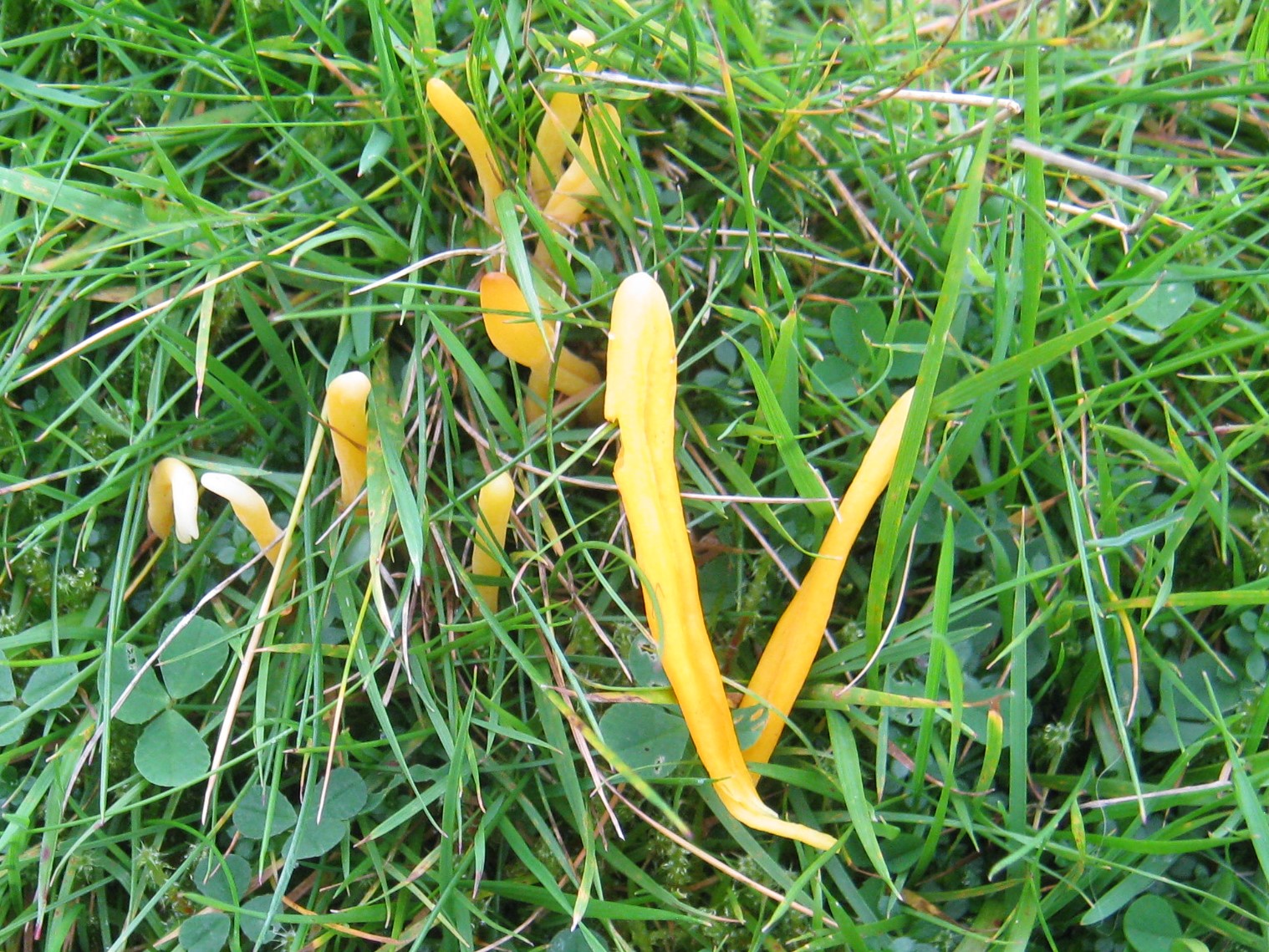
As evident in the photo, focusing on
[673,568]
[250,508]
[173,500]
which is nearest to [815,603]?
[673,568]

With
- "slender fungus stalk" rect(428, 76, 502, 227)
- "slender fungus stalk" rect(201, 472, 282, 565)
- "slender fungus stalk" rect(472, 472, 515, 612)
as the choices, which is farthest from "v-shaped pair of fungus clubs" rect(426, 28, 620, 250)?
"slender fungus stalk" rect(201, 472, 282, 565)

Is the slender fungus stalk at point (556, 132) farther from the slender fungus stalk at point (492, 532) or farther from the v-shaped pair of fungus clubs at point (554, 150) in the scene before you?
the slender fungus stalk at point (492, 532)

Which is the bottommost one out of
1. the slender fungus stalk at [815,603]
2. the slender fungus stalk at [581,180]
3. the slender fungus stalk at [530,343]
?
the slender fungus stalk at [815,603]

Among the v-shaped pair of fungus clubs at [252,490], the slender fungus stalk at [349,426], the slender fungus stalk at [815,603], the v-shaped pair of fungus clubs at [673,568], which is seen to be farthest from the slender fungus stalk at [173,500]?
the slender fungus stalk at [815,603]

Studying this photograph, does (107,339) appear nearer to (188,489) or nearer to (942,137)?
(188,489)

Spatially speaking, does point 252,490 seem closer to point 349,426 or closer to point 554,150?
point 349,426

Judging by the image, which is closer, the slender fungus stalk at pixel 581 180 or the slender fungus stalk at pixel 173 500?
the slender fungus stalk at pixel 173 500

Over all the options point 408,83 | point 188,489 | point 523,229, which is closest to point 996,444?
point 523,229
